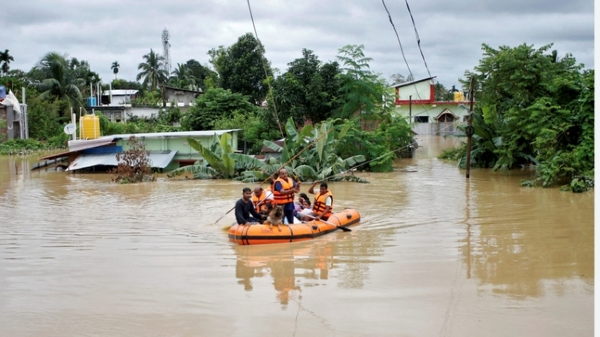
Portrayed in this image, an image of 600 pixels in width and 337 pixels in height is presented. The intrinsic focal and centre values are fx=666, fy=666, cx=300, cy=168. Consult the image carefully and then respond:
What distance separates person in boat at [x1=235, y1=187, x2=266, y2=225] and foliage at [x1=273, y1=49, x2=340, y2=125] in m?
19.3

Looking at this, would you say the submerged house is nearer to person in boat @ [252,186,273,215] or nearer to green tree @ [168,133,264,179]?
green tree @ [168,133,264,179]

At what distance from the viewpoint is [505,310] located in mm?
8578

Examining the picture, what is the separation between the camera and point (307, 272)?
10.9 m

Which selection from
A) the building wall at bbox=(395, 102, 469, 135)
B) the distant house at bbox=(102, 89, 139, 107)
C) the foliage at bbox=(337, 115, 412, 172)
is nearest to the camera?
the foliage at bbox=(337, 115, 412, 172)

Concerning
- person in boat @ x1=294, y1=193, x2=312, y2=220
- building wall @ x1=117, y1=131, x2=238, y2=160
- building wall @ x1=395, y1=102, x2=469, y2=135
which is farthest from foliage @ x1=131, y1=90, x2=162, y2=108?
person in boat @ x1=294, y1=193, x2=312, y2=220

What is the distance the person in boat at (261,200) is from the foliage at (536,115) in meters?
9.69

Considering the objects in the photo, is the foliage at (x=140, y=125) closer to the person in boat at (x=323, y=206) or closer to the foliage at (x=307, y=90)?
the foliage at (x=307, y=90)

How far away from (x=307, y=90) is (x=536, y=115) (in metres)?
14.0

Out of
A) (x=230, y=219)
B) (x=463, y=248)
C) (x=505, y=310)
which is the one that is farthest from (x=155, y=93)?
(x=505, y=310)

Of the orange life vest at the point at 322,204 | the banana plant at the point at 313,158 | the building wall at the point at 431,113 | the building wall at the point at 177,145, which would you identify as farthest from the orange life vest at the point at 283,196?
the building wall at the point at 431,113

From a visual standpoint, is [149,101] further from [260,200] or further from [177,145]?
[260,200]

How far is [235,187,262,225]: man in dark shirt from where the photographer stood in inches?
521

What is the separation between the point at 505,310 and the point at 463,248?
12.7 ft

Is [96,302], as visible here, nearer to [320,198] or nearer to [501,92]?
[320,198]
